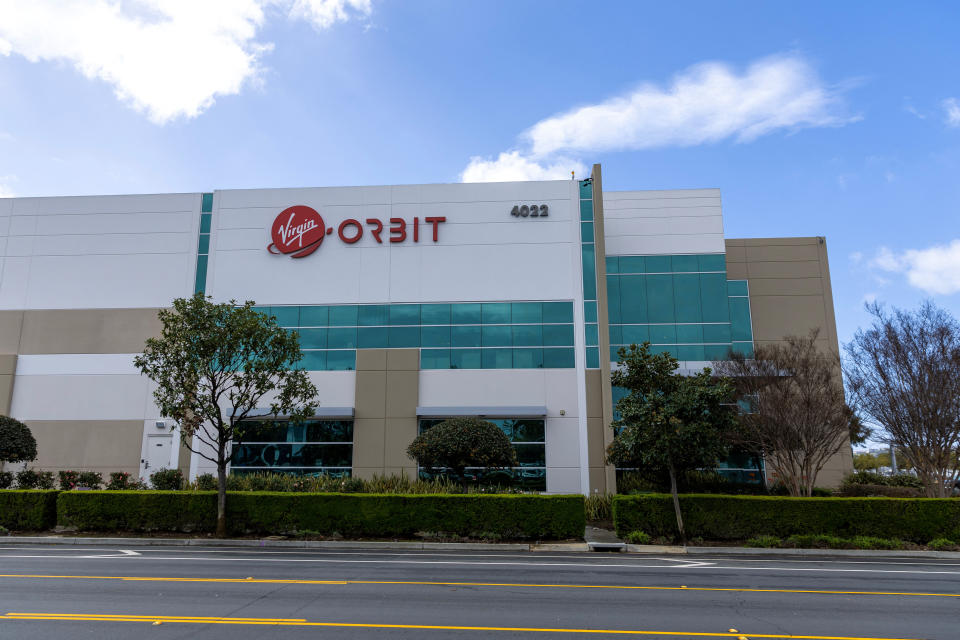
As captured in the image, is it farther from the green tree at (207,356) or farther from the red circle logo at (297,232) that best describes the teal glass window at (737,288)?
the green tree at (207,356)

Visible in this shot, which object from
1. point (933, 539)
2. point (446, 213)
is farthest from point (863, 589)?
point (446, 213)

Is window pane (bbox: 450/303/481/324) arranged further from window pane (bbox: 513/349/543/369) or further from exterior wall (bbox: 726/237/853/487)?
exterior wall (bbox: 726/237/853/487)

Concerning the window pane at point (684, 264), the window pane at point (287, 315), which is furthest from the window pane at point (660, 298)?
the window pane at point (287, 315)

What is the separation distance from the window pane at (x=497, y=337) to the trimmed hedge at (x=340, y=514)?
9.28 metres

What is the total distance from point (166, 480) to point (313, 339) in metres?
7.66

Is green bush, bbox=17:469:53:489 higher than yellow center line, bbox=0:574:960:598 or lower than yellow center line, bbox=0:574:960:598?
higher

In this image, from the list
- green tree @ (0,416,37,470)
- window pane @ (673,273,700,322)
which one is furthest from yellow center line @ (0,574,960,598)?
window pane @ (673,273,700,322)

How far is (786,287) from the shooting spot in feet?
102

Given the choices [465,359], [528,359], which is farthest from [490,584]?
[465,359]

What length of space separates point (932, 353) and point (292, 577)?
20081mm

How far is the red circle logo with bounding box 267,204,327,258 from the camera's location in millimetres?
27938

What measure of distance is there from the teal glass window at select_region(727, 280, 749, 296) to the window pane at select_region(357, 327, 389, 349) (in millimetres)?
16443

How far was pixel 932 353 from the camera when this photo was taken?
20.3m

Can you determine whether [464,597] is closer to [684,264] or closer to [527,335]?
[527,335]
